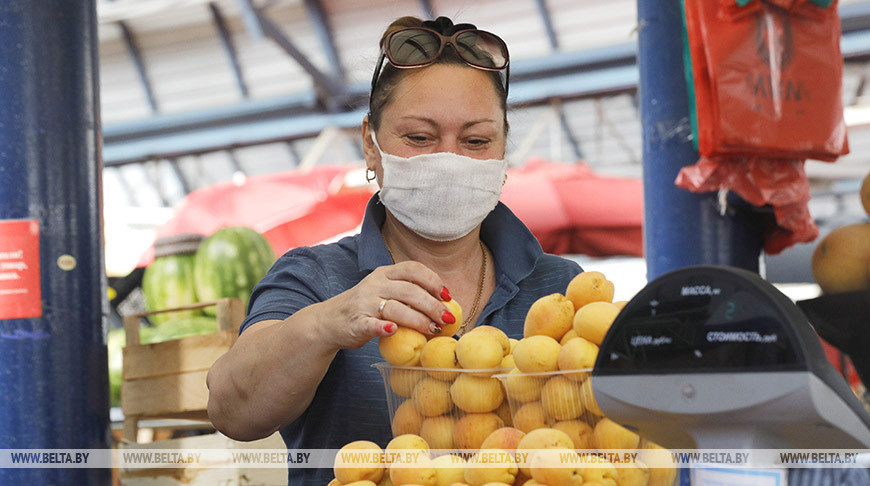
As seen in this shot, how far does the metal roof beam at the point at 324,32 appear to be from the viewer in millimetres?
9438

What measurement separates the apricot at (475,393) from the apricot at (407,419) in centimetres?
6

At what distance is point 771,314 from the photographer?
0.71 metres

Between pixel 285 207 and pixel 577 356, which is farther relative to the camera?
pixel 285 207

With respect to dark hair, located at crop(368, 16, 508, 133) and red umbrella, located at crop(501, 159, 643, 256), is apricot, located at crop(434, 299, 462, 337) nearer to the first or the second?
dark hair, located at crop(368, 16, 508, 133)

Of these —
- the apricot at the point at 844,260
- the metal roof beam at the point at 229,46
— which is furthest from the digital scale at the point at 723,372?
the metal roof beam at the point at 229,46

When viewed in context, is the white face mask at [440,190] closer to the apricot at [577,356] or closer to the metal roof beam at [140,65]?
the apricot at [577,356]

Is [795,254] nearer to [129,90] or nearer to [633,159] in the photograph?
[633,159]

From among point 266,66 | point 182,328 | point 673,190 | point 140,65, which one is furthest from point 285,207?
point 140,65

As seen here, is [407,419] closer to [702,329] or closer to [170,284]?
[702,329]

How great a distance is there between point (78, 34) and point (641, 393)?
6.86 ft

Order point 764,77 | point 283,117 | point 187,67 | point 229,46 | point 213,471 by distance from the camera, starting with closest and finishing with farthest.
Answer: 1. point 764,77
2. point 213,471
3. point 283,117
4. point 229,46
5. point 187,67

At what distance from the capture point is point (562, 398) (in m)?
0.94

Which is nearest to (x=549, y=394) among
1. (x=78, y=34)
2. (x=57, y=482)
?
(x=57, y=482)

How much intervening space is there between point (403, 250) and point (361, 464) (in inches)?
27.9
